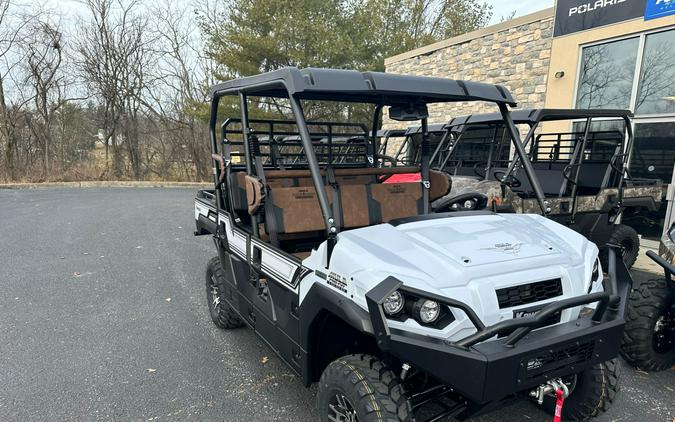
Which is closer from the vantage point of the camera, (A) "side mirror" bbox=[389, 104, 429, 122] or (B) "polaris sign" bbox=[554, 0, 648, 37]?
(A) "side mirror" bbox=[389, 104, 429, 122]

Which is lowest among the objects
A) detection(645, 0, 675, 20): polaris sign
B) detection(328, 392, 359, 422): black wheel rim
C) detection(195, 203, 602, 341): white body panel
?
detection(328, 392, 359, 422): black wheel rim

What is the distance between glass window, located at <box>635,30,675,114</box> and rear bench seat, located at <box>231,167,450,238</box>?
567 cm

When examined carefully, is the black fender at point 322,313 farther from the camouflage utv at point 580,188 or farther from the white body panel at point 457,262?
the camouflage utv at point 580,188

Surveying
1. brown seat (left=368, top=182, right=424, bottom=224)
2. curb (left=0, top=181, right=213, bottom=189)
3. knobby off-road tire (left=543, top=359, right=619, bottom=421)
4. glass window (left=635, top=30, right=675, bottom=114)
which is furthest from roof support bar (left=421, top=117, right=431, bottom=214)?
curb (left=0, top=181, right=213, bottom=189)

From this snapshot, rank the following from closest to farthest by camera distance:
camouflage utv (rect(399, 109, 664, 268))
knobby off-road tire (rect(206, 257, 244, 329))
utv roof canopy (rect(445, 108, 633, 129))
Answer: knobby off-road tire (rect(206, 257, 244, 329)), camouflage utv (rect(399, 109, 664, 268)), utv roof canopy (rect(445, 108, 633, 129))

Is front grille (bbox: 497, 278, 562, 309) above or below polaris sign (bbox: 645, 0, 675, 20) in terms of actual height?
below

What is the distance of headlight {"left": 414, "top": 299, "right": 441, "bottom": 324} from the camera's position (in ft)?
5.53

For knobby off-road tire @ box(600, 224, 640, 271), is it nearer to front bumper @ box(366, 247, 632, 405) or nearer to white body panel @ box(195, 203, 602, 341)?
white body panel @ box(195, 203, 602, 341)

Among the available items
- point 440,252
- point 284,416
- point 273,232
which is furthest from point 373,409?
point 273,232

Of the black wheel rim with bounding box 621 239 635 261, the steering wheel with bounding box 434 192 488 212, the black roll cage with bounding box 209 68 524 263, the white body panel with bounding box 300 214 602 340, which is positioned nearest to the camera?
the white body panel with bounding box 300 214 602 340

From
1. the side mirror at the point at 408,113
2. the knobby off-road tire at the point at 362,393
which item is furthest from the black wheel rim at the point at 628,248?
the knobby off-road tire at the point at 362,393

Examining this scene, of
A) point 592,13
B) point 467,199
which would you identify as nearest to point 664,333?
point 467,199

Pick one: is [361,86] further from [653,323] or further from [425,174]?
[653,323]

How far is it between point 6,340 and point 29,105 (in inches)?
678
